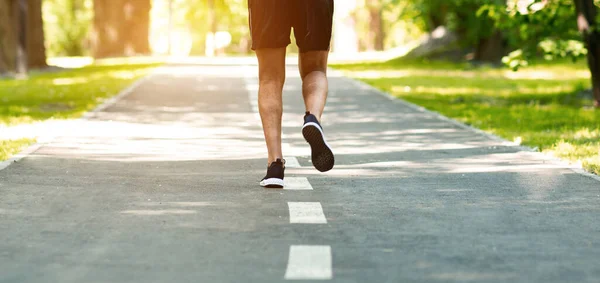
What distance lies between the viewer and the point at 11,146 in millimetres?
10820

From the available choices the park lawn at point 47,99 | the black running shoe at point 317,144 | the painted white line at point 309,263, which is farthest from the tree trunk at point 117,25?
the painted white line at point 309,263

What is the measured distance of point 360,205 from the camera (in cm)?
704

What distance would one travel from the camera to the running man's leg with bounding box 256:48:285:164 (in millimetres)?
7891

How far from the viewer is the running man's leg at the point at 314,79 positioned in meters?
7.88

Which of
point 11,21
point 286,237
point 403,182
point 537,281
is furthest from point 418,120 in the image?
point 11,21

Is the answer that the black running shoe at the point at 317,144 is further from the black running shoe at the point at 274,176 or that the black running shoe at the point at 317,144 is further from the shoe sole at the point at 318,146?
the black running shoe at the point at 274,176

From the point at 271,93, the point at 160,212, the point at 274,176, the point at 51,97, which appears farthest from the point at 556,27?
the point at 160,212

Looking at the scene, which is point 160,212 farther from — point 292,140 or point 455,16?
point 455,16

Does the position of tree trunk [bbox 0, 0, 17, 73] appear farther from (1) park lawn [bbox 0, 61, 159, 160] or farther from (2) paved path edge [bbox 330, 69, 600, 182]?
(2) paved path edge [bbox 330, 69, 600, 182]

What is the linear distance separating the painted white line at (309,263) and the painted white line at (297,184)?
7.17 feet

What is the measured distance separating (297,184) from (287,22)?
1064mm

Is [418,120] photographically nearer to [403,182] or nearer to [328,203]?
[403,182]

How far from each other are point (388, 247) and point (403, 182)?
2611 millimetres

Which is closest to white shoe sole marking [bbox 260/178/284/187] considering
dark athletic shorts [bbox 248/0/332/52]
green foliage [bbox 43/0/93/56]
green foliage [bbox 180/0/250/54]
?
dark athletic shorts [bbox 248/0/332/52]
